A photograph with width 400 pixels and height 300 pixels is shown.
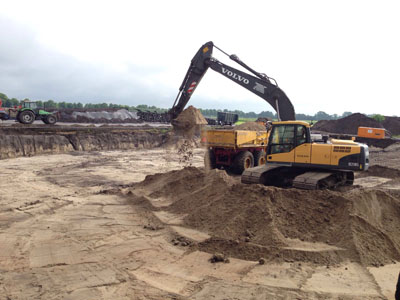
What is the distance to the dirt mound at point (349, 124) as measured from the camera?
38.4 meters

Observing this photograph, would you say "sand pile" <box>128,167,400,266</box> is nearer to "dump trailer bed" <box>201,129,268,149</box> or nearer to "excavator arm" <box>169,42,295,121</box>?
"dump trailer bed" <box>201,129,268,149</box>

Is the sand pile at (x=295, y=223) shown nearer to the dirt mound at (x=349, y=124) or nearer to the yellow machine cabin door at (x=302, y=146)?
the yellow machine cabin door at (x=302, y=146)

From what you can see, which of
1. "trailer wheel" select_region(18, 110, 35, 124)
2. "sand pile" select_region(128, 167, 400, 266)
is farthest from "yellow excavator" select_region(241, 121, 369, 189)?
"trailer wheel" select_region(18, 110, 35, 124)

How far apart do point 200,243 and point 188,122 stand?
8.69m

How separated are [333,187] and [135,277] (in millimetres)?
7407

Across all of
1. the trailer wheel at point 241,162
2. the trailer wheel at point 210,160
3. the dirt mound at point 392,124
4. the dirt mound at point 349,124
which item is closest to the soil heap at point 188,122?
the trailer wheel at point 210,160

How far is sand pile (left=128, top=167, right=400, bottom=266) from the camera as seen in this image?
20.7ft

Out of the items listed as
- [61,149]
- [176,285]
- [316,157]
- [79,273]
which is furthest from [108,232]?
[61,149]

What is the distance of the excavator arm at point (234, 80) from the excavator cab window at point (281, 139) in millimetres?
3287

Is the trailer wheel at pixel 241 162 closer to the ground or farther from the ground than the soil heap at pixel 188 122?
closer to the ground

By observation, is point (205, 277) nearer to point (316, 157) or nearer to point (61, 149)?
point (316, 157)

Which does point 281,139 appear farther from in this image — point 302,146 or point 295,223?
point 295,223

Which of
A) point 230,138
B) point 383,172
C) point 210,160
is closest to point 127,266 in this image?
point 230,138

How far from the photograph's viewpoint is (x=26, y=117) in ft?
80.9
